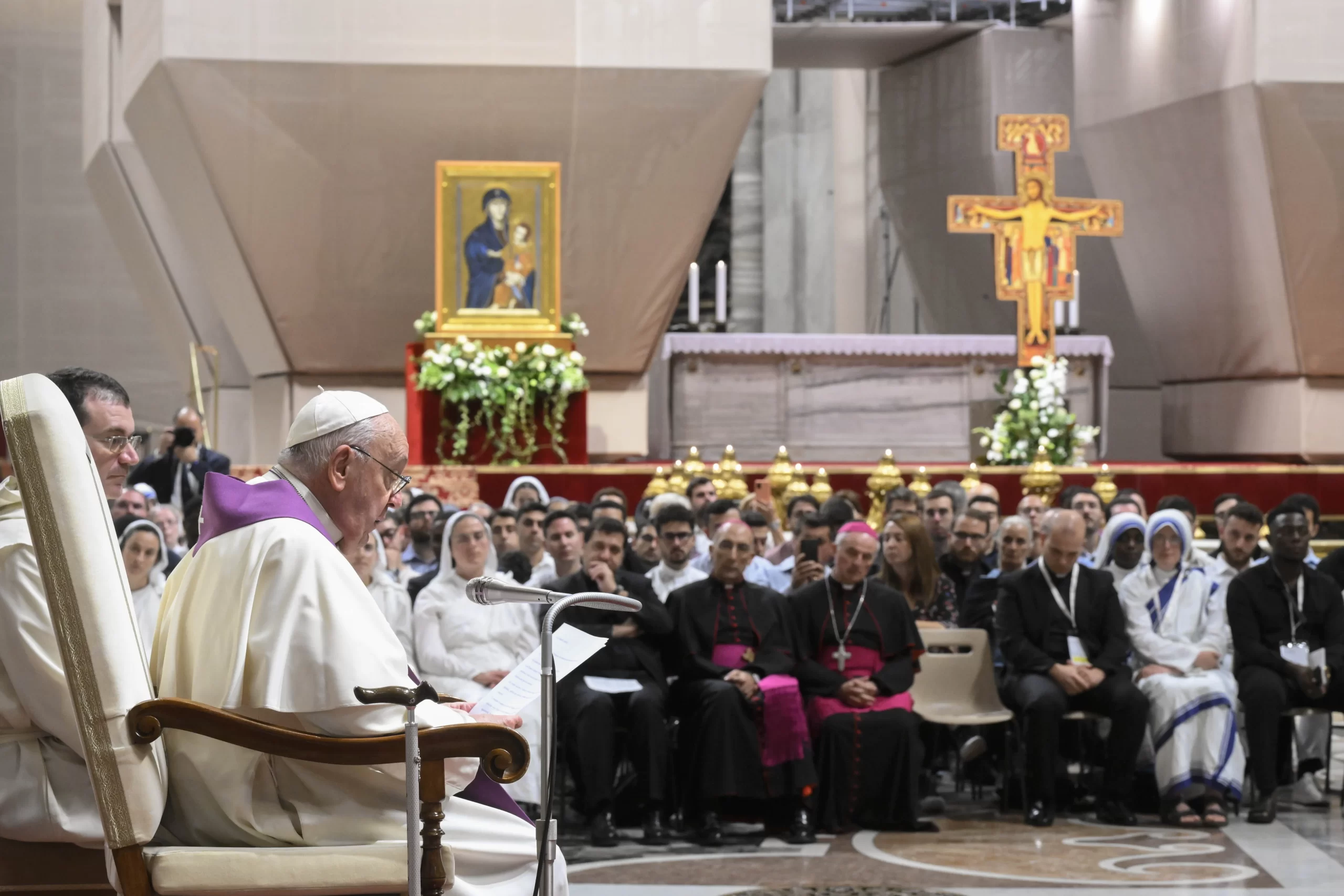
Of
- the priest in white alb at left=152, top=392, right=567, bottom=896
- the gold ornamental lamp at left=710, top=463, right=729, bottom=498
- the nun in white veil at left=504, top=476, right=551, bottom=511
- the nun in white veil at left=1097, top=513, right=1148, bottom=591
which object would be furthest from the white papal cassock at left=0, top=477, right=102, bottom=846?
the gold ornamental lamp at left=710, top=463, right=729, bottom=498

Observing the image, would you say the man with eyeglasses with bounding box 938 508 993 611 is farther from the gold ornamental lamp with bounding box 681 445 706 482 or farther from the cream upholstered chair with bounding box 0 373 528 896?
the cream upholstered chair with bounding box 0 373 528 896

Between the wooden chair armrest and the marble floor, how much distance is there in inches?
106

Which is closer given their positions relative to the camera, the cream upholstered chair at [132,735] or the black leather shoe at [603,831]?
the cream upholstered chair at [132,735]

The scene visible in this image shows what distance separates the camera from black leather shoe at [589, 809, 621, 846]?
21.2 ft

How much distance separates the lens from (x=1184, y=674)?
731 cm

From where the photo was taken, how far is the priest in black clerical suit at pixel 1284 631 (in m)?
7.19

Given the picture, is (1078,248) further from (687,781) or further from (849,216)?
(687,781)

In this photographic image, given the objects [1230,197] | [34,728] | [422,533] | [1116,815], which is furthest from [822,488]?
[34,728]

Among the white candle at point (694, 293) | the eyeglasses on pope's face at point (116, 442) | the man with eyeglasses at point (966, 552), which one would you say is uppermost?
the white candle at point (694, 293)

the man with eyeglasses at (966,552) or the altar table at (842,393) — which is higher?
the altar table at (842,393)

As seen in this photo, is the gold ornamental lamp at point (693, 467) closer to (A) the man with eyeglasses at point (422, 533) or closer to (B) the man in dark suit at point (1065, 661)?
(A) the man with eyeglasses at point (422, 533)

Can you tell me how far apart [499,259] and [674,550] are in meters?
5.86

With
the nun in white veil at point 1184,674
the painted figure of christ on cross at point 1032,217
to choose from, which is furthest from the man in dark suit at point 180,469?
the painted figure of christ on cross at point 1032,217

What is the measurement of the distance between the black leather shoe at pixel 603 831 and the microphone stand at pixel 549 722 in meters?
3.39
